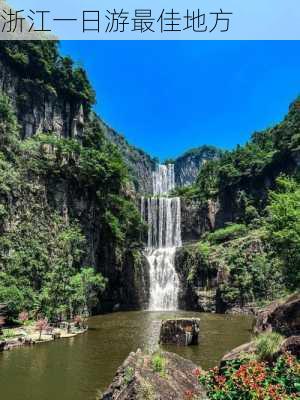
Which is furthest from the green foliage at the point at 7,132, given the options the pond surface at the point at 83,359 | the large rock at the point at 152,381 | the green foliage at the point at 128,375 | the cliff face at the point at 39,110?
the green foliage at the point at 128,375

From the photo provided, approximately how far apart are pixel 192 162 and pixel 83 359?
99.5 meters

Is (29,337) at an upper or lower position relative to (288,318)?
lower

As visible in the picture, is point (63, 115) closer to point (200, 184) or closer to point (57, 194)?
point (57, 194)

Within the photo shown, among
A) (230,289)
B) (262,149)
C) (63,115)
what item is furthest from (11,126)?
(262,149)

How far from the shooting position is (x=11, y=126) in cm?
3262

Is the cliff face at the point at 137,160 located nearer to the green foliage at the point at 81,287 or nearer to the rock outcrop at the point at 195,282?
the rock outcrop at the point at 195,282

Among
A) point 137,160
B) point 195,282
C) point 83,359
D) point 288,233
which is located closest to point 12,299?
point 83,359

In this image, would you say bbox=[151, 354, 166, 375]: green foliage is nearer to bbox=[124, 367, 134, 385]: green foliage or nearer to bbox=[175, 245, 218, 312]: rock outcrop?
bbox=[124, 367, 134, 385]: green foliage

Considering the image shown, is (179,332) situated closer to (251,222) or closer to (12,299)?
(12,299)

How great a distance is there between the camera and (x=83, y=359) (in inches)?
624

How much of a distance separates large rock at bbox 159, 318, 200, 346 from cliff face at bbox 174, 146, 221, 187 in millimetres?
90547

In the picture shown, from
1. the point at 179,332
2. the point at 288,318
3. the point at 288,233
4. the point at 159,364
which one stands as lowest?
the point at 179,332

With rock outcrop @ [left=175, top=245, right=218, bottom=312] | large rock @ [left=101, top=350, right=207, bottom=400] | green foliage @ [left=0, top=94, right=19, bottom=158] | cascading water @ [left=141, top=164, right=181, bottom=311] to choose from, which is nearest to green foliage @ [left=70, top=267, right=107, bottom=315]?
green foliage @ [left=0, top=94, right=19, bottom=158]

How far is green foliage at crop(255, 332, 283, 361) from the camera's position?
994 cm
